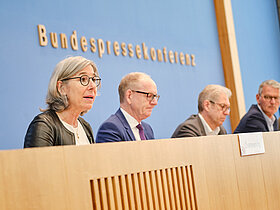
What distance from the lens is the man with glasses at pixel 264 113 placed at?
4305 millimetres

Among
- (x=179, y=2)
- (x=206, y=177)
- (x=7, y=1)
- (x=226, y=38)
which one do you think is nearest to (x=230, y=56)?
(x=226, y=38)

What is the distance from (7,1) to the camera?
3.34 metres

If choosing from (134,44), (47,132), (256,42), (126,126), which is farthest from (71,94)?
(256,42)

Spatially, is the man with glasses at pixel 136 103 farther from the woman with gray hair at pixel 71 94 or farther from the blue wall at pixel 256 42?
the blue wall at pixel 256 42

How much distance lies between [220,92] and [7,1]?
6.34 feet

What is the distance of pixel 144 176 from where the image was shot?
1.91 meters

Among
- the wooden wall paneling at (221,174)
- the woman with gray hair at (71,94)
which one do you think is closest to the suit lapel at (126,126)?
the woman with gray hair at (71,94)

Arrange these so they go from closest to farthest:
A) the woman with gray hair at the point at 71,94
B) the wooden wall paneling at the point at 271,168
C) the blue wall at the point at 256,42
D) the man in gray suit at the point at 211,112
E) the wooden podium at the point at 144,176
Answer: the wooden podium at the point at 144,176
the woman with gray hair at the point at 71,94
the wooden wall paneling at the point at 271,168
the man in gray suit at the point at 211,112
the blue wall at the point at 256,42

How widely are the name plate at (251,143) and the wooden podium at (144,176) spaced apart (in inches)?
1.4

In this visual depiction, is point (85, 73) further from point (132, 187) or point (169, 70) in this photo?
point (169, 70)

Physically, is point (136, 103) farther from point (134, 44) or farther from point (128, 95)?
point (134, 44)

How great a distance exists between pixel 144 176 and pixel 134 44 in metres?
2.92

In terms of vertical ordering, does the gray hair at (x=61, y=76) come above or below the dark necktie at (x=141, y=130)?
above

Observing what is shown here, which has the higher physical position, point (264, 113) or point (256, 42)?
point (256, 42)
